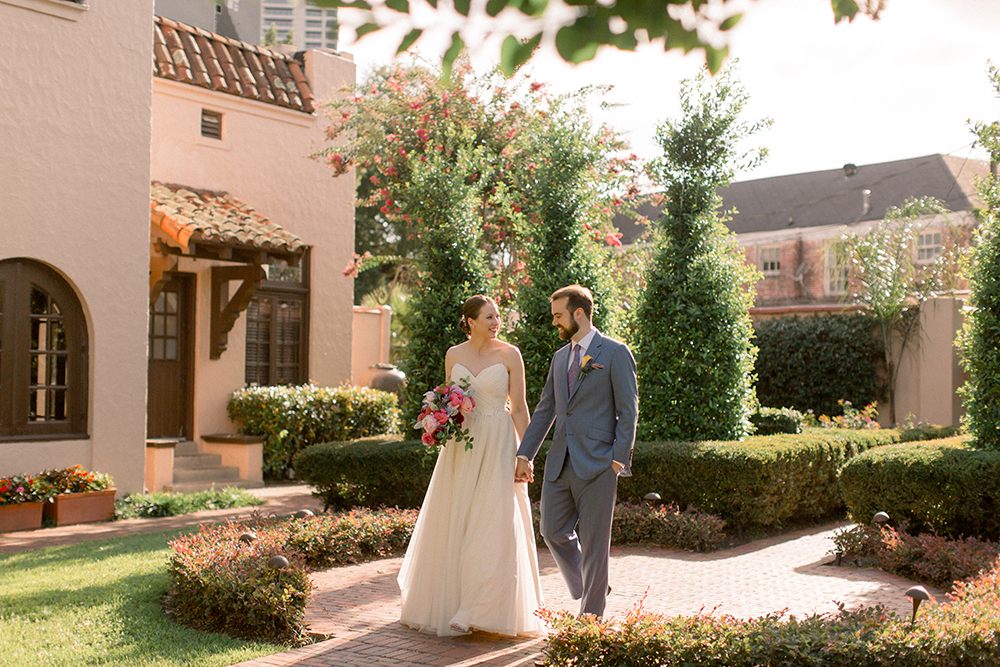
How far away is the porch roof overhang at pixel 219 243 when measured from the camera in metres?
11.7

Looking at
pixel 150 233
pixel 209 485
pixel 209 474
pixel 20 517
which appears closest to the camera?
pixel 20 517

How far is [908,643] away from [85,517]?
28.1ft

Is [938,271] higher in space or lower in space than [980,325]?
higher

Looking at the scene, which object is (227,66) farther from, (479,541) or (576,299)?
(479,541)

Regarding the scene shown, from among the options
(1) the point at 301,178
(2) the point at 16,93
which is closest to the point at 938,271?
(1) the point at 301,178

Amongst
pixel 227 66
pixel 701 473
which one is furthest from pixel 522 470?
pixel 227 66

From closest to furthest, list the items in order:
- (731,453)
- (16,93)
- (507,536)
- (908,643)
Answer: (908,643), (507,536), (731,453), (16,93)

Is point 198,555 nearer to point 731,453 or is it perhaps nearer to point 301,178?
point 731,453

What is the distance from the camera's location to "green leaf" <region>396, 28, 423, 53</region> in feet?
9.68

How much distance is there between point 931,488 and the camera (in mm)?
7883

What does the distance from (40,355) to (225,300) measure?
11.6 ft

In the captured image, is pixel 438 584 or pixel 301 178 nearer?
Result: pixel 438 584

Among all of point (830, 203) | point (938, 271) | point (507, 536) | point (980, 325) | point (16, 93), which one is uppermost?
point (830, 203)

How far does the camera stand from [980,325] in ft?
29.2
